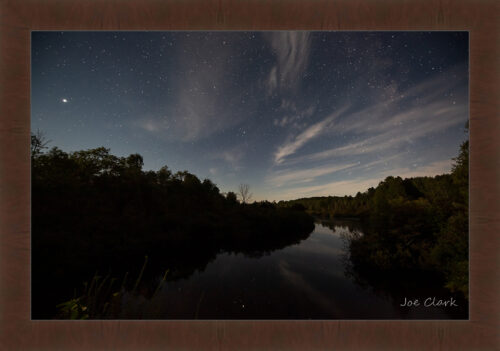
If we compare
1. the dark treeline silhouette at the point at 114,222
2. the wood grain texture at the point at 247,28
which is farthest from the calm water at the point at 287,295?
the dark treeline silhouette at the point at 114,222

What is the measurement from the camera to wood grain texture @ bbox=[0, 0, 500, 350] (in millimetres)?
1467

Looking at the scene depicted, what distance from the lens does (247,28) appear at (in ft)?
5.29

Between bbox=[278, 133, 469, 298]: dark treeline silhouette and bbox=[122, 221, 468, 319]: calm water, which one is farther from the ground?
bbox=[278, 133, 469, 298]: dark treeline silhouette

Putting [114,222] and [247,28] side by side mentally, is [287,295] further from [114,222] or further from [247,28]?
[114,222]

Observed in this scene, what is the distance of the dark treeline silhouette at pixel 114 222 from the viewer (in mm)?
3242

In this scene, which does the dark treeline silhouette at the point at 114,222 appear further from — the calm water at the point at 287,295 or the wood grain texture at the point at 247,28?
the calm water at the point at 287,295

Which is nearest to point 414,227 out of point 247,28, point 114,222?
point 247,28

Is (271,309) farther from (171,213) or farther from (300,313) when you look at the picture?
(171,213)

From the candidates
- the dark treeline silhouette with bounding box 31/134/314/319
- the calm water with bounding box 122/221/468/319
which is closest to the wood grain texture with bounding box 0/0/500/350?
the calm water with bounding box 122/221/468/319

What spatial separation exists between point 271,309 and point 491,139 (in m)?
4.33

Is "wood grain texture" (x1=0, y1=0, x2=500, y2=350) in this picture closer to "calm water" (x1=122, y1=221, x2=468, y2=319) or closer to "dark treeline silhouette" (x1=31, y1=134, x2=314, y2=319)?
"calm water" (x1=122, y1=221, x2=468, y2=319)

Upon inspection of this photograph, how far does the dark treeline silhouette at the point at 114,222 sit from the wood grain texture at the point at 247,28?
1.12 meters

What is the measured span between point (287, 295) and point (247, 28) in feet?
17.4

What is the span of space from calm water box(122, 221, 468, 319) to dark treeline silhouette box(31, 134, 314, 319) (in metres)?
1.39
